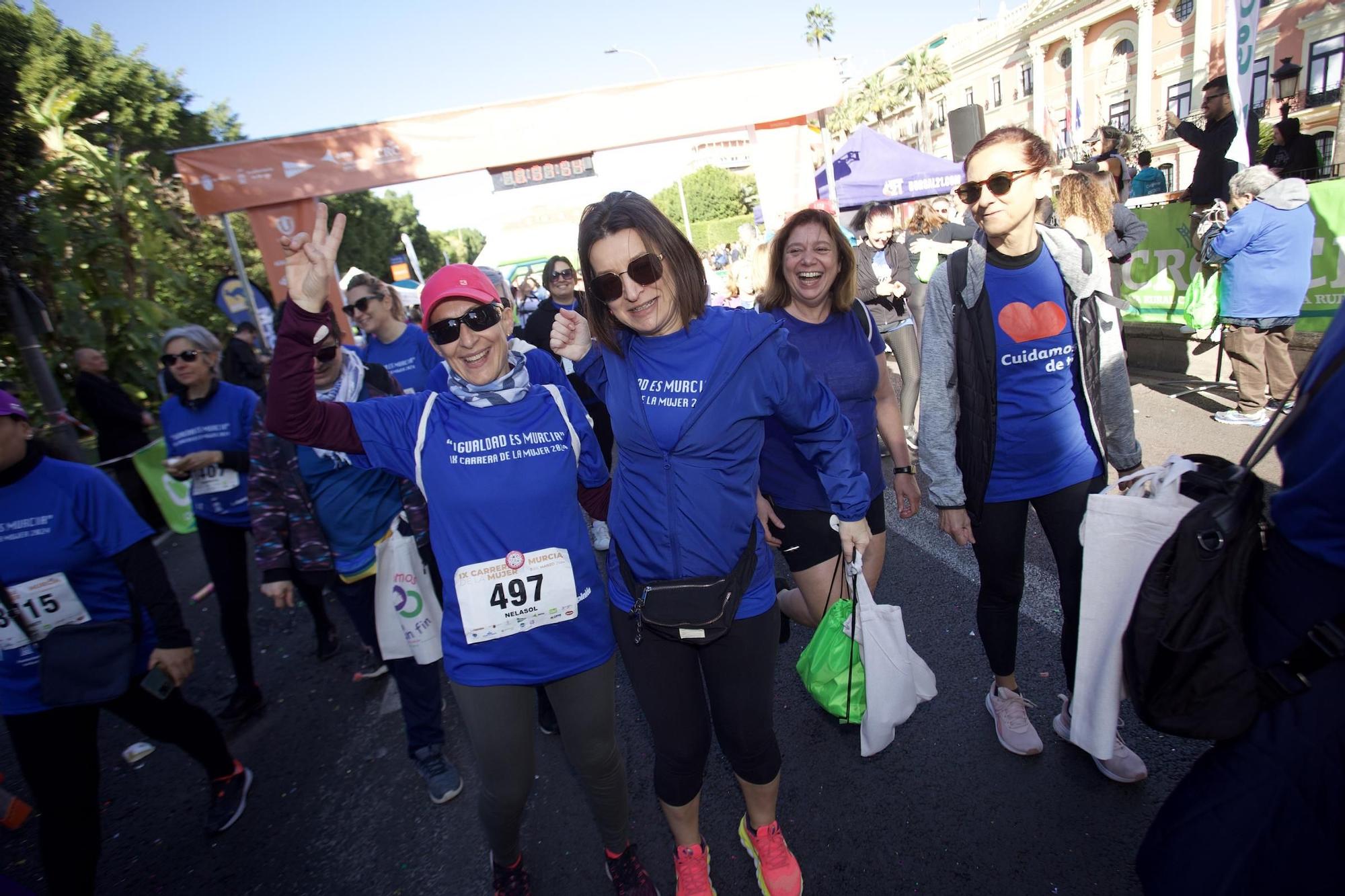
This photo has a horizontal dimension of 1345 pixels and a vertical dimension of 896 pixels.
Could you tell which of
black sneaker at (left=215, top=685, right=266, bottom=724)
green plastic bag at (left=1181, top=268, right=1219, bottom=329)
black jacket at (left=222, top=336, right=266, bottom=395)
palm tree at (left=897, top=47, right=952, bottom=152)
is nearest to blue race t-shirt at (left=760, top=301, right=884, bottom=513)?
black sneaker at (left=215, top=685, right=266, bottom=724)

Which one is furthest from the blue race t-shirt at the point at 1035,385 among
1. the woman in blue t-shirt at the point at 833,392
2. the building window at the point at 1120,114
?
the building window at the point at 1120,114

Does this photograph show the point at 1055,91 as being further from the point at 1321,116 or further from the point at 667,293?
the point at 667,293

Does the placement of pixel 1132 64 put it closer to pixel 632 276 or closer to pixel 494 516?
pixel 632 276

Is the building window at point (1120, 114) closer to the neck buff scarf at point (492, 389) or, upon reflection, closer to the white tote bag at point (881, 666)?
the white tote bag at point (881, 666)

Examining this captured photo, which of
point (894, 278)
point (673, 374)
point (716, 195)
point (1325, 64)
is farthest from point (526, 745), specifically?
point (716, 195)

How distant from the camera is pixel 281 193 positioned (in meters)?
11.0

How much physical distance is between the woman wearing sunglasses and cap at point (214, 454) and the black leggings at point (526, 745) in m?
2.32

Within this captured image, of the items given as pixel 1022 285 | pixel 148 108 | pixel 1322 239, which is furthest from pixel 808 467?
pixel 148 108

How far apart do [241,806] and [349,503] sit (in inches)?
61.7

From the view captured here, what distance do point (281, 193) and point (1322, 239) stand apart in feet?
42.7

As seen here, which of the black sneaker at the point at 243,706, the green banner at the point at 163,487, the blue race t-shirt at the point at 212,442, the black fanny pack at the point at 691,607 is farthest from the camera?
the green banner at the point at 163,487

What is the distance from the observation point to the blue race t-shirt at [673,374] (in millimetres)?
1922

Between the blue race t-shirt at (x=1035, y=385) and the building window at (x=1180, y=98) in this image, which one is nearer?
the blue race t-shirt at (x=1035, y=385)

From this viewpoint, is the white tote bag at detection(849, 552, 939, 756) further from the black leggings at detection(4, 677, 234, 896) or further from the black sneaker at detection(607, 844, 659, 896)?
the black leggings at detection(4, 677, 234, 896)
